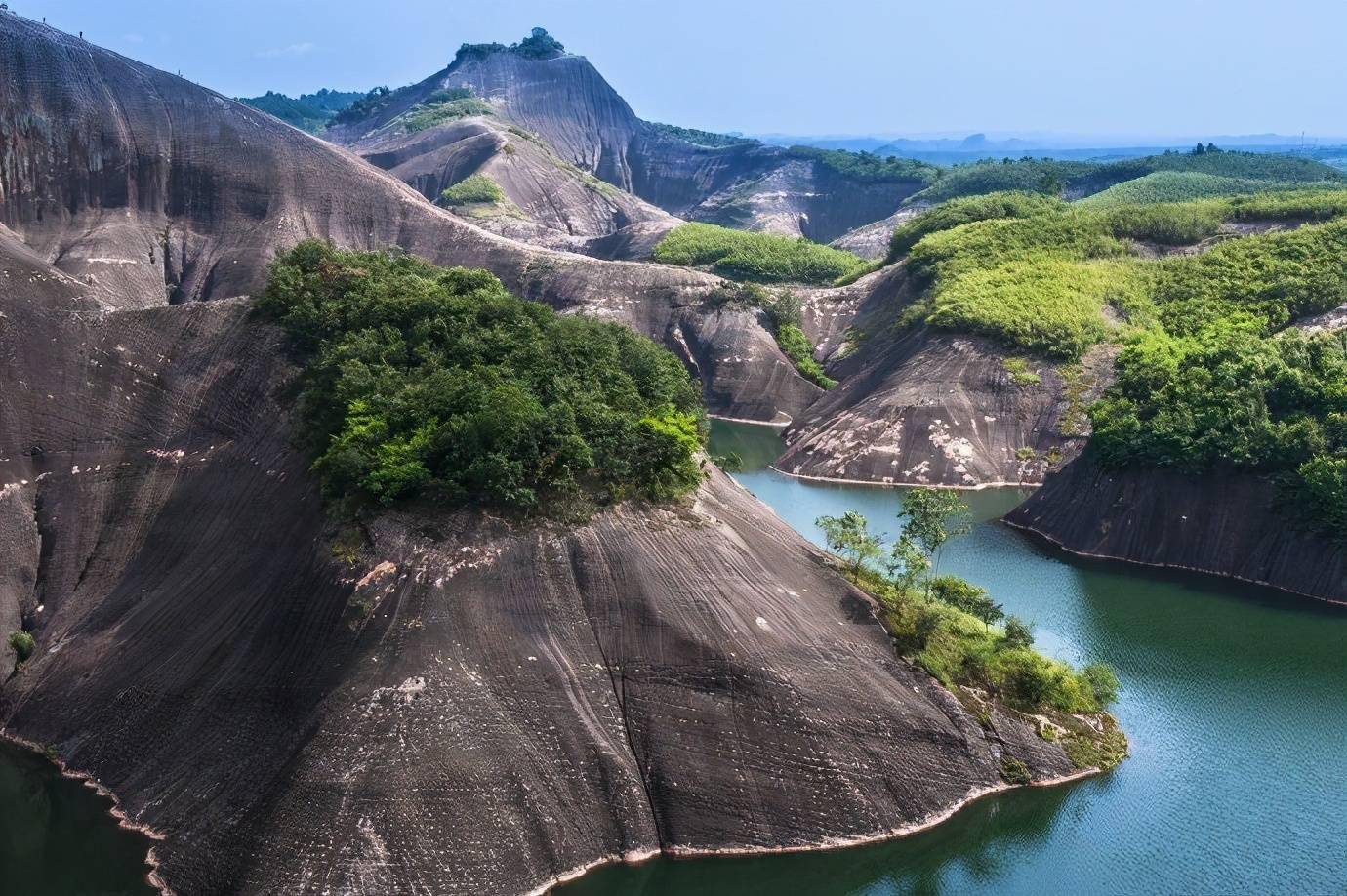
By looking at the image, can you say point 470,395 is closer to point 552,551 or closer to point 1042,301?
point 552,551

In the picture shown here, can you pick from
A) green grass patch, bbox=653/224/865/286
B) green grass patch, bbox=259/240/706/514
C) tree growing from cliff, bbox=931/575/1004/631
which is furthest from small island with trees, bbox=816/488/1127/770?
green grass patch, bbox=653/224/865/286

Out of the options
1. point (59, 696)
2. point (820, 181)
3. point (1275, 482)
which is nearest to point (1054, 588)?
point (1275, 482)

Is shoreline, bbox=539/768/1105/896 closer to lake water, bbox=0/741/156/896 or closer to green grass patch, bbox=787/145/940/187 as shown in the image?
lake water, bbox=0/741/156/896

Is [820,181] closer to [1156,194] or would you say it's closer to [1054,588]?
[1156,194]

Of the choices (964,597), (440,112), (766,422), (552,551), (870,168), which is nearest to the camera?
(552,551)

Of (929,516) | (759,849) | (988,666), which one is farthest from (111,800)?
(929,516)

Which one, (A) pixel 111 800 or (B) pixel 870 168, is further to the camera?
(B) pixel 870 168
